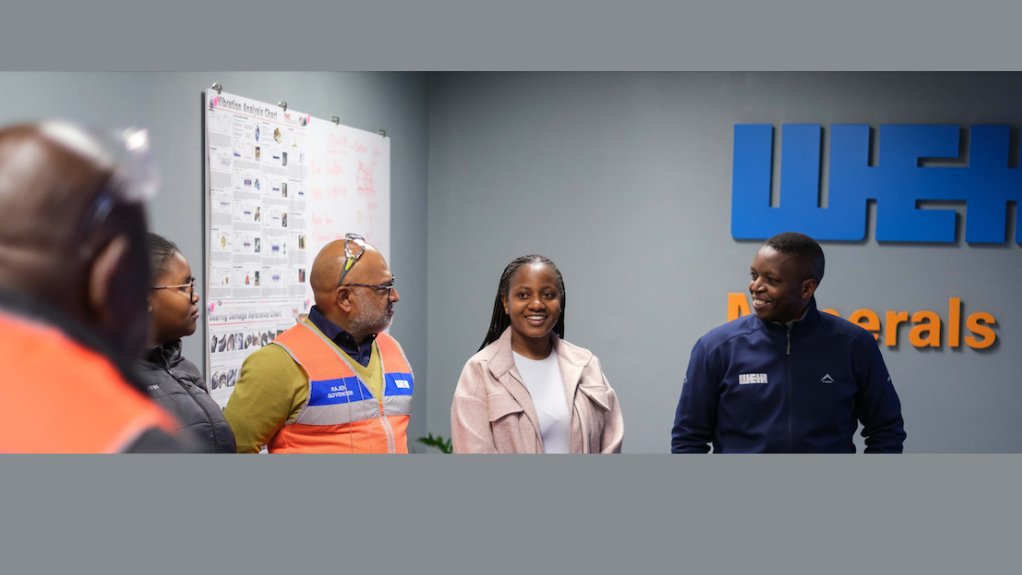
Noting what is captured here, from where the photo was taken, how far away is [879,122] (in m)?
3.98

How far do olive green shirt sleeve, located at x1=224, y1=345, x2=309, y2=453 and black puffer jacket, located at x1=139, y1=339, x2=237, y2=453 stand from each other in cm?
13

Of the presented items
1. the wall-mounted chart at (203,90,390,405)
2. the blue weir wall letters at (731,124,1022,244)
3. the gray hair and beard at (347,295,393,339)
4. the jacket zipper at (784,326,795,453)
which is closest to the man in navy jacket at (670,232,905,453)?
the jacket zipper at (784,326,795,453)

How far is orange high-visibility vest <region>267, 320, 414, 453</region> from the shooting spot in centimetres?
183

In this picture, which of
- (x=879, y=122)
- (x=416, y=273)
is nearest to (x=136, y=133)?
(x=416, y=273)

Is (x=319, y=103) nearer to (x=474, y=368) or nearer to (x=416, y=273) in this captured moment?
(x=416, y=273)

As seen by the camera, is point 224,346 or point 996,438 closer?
point 224,346

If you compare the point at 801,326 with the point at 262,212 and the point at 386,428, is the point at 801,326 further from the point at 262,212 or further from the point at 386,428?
the point at 262,212

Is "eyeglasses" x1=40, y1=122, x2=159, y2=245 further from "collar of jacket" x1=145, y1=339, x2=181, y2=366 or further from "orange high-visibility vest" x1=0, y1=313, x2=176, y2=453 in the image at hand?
"collar of jacket" x1=145, y1=339, x2=181, y2=366

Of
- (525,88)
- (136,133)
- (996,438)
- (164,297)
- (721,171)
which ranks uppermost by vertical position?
(525,88)

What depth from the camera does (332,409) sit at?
1.84m

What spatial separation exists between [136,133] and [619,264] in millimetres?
3281

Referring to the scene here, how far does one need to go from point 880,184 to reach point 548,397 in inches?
105

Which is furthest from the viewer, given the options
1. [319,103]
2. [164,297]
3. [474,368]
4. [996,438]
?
[996,438]

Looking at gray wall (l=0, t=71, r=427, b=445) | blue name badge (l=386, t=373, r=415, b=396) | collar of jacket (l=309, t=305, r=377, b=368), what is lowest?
blue name badge (l=386, t=373, r=415, b=396)
